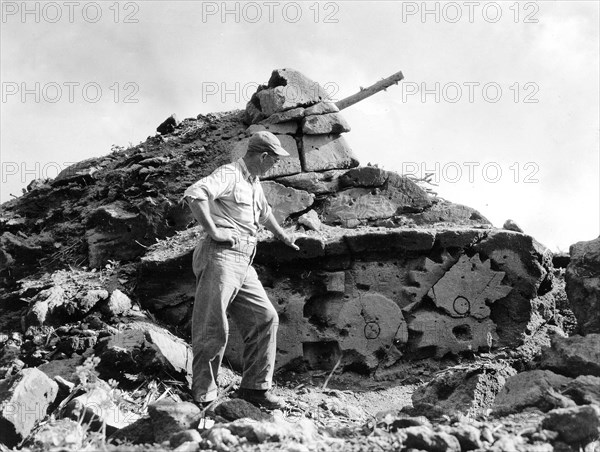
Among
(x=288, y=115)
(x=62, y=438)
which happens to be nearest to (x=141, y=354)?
(x=62, y=438)

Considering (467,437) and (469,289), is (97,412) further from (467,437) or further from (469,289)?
(469,289)

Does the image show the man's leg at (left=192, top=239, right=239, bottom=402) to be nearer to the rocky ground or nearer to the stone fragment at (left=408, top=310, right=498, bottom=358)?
the rocky ground

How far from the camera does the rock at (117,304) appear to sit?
7.88 metres

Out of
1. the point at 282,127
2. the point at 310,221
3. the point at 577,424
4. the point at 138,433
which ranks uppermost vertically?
the point at 282,127

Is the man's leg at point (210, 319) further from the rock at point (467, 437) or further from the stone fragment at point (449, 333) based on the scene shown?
the stone fragment at point (449, 333)

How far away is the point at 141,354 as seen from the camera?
695cm

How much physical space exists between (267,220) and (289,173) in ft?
10.6

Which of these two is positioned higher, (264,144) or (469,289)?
(264,144)

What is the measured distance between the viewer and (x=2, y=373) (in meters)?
7.07

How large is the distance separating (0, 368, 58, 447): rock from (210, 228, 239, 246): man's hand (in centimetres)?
167

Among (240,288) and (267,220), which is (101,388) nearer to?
(240,288)

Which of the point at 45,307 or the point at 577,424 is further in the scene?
the point at 45,307

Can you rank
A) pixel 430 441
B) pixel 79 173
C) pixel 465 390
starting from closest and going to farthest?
1. pixel 430 441
2. pixel 465 390
3. pixel 79 173

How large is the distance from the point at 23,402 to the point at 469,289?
424 cm
